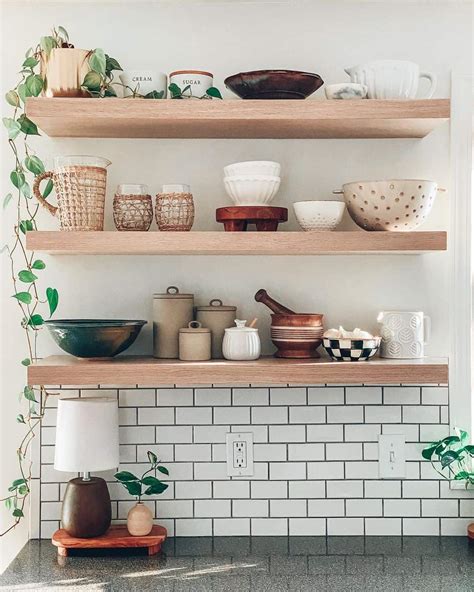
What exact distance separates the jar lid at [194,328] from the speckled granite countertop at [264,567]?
59 cm

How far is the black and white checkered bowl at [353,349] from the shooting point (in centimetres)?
206

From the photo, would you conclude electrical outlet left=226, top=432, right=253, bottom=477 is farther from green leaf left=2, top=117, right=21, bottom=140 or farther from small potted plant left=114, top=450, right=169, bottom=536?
green leaf left=2, top=117, right=21, bottom=140

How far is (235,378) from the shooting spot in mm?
2031

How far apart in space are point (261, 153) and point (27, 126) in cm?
65

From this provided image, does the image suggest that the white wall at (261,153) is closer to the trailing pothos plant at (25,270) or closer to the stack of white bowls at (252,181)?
the trailing pothos plant at (25,270)

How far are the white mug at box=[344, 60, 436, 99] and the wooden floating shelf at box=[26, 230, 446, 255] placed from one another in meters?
0.36

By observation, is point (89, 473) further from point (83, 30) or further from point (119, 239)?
point (83, 30)

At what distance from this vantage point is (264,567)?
2.03m

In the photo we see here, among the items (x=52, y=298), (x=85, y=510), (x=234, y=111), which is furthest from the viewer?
(x=52, y=298)

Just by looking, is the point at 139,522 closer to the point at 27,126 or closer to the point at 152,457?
the point at 152,457

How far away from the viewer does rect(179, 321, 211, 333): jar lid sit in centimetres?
212

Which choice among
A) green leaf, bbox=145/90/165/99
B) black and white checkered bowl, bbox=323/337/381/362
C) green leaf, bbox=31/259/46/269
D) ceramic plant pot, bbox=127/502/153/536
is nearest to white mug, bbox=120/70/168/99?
green leaf, bbox=145/90/165/99

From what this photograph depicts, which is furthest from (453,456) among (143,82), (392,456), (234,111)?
(143,82)

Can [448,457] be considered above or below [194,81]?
below
